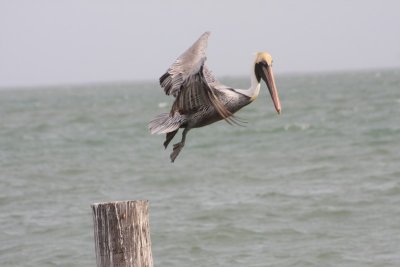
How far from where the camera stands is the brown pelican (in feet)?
19.6

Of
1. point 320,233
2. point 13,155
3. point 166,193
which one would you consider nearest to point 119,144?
point 13,155

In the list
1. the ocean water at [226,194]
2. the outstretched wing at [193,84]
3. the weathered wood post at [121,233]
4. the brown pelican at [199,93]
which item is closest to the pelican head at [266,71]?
the brown pelican at [199,93]

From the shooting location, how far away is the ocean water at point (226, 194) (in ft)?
34.2

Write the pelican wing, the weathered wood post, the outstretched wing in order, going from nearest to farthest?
the weathered wood post, the outstretched wing, the pelican wing

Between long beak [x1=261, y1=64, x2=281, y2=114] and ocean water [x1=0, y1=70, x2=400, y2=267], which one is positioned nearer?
long beak [x1=261, y1=64, x2=281, y2=114]

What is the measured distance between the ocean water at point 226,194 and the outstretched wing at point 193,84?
3.93 metres

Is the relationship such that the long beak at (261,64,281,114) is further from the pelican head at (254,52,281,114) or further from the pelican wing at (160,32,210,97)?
the pelican wing at (160,32,210,97)

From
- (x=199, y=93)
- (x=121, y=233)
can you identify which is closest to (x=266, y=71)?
(x=199, y=93)

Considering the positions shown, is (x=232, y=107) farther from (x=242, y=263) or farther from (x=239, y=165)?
(x=239, y=165)

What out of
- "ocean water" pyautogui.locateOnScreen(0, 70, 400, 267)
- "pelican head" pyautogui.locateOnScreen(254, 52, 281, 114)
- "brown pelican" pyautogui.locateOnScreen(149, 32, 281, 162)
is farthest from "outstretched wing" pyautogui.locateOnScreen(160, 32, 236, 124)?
"ocean water" pyautogui.locateOnScreen(0, 70, 400, 267)

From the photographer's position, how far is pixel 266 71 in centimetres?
606

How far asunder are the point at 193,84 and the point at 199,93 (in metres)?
0.09

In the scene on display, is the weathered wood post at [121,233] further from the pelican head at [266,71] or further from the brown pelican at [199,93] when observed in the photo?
the pelican head at [266,71]

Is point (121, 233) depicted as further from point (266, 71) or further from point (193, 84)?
point (266, 71)
